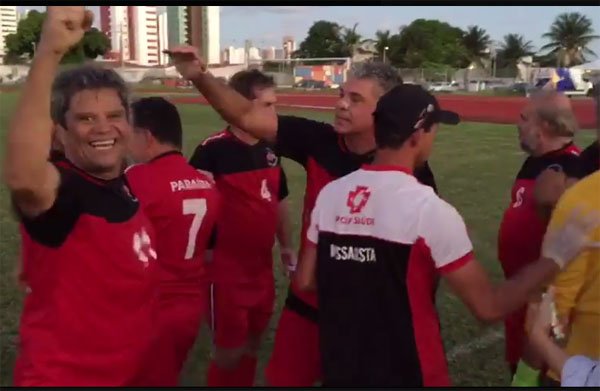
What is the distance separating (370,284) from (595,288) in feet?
2.50

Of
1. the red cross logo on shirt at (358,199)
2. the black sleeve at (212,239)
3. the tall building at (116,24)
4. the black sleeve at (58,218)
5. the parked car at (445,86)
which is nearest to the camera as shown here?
the black sleeve at (58,218)

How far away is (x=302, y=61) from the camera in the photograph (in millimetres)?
71500

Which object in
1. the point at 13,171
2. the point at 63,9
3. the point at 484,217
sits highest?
the point at 63,9

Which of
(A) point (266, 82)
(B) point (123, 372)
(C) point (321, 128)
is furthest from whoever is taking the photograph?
(A) point (266, 82)

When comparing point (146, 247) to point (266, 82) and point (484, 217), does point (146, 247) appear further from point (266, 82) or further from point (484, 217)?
point (484, 217)

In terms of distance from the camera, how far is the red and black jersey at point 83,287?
8.59 feet

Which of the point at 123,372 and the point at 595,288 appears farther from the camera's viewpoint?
the point at 123,372

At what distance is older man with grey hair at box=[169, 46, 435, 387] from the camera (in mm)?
3883

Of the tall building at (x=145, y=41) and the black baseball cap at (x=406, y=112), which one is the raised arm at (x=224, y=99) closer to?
the black baseball cap at (x=406, y=112)

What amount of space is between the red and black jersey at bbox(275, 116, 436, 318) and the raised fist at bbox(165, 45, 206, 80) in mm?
678

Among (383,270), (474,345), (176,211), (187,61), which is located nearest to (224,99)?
(187,61)

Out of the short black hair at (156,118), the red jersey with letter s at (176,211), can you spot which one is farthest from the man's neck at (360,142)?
the short black hair at (156,118)

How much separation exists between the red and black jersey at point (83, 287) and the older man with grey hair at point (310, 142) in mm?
1156

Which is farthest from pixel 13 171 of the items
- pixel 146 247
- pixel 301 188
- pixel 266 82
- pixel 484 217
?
pixel 301 188
